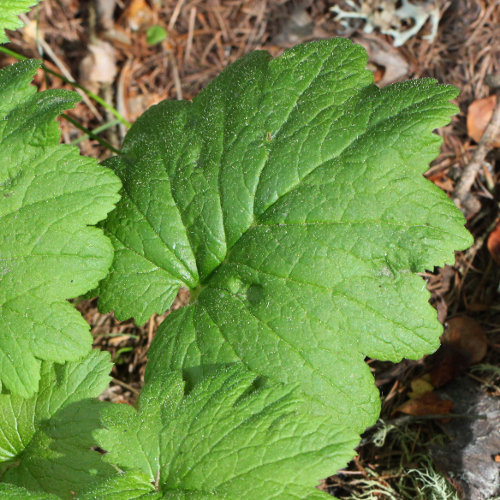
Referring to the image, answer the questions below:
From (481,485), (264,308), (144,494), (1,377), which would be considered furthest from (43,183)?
(481,485)

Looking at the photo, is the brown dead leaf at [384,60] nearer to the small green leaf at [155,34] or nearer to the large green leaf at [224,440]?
the small green leaf at [155,34]

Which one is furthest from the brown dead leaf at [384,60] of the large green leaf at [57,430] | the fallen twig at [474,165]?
the large green leaf at [57,430]

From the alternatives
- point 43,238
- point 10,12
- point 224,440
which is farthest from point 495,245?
point 10,12

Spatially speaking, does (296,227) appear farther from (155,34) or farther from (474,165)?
(155,34)

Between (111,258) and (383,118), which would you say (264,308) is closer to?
(111,258)

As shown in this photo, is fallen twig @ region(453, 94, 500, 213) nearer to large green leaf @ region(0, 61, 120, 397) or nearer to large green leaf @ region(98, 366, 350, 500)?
large green leaf @ region(98, 366, 350, 500)
